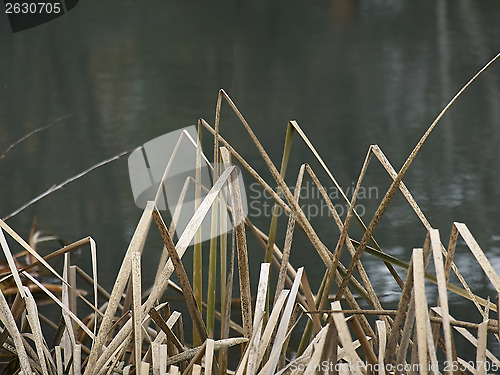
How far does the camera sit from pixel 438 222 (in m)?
1.53

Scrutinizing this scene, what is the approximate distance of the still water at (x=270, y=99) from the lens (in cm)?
158

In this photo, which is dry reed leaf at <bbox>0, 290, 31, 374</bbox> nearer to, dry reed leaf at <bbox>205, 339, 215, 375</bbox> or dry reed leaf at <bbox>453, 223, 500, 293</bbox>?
dry reed leaf at <bbox>205, 339, 215, 375</bbox>

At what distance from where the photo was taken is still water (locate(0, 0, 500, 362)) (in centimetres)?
158

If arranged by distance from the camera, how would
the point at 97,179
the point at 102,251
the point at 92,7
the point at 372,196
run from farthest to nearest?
the point at 92,7
the point at 97,179
the point at 372,196
the point at 102,251

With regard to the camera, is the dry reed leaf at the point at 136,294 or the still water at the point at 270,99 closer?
the dry reed leaf at the point at 136,294

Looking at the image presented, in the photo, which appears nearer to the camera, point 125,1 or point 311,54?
point 311,54

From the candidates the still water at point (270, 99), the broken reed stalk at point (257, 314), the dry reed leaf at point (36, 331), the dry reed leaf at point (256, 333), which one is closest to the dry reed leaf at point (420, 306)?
the broken reed stalk at point (257, 314)

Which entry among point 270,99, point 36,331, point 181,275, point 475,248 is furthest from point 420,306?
point 270,99

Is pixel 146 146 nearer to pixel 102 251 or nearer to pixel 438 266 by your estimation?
pixel 102 251

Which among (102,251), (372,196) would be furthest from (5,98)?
(372,196)


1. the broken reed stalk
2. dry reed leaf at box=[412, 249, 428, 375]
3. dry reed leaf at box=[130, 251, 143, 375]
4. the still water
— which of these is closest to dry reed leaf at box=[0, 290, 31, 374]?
the broken reed stalk

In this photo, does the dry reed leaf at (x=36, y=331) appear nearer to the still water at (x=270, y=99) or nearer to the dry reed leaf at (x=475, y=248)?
the dry reed leaf at (x=475, y=248)

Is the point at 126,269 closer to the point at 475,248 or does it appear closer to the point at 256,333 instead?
the point at 256,333

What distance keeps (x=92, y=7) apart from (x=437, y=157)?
2857 mm
